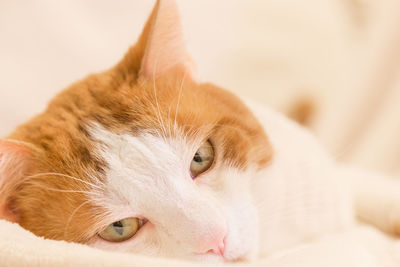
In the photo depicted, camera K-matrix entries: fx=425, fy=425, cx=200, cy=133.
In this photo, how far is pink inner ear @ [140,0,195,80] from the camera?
874mm

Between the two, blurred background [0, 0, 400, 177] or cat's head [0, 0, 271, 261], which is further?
blurred background [0, 0, 400, 177]

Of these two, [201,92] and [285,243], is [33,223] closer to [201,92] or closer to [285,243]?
[201,92]

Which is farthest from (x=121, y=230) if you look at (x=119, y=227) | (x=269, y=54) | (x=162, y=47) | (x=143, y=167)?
(x=269, y=54)

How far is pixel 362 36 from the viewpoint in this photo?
1.84m

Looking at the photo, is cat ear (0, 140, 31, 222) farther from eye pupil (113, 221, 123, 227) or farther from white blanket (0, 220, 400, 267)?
eye pupil (113, 221, 123, 227)

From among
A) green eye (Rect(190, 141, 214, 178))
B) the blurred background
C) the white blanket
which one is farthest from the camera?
the blurred background

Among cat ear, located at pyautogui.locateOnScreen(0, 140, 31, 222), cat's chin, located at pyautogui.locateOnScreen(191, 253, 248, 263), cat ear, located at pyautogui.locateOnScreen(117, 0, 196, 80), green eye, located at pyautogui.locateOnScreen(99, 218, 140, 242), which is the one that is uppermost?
cat ear, located at pyautogui.locateOnScreen(117, 0, 196, 80)

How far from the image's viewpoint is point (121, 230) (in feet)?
2.74

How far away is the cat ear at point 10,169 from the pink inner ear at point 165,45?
306mm

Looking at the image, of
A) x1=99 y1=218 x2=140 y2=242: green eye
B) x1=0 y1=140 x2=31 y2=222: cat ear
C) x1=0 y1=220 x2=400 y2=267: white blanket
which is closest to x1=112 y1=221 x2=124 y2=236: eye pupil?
x1=99 y1=218 x2=140 y2=242: green eye

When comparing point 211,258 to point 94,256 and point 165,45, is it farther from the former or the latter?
point 165,45

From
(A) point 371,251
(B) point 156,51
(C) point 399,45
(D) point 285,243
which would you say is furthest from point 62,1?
(C) point 399,45

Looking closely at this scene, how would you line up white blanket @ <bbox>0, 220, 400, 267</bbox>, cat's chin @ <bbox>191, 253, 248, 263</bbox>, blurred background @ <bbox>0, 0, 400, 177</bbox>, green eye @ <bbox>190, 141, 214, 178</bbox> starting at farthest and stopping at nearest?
blurred background @ <bbox>0, 0, 400, 177</bbox> < green eye @ <bbox>190, 141, 214, 178</bbox> < cat's chin @ <bbox>191, 253, 248, 263</bbox> < white blanket @ <bbox>0, 220, 400, 267</bbox>

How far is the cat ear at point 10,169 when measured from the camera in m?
0.80
